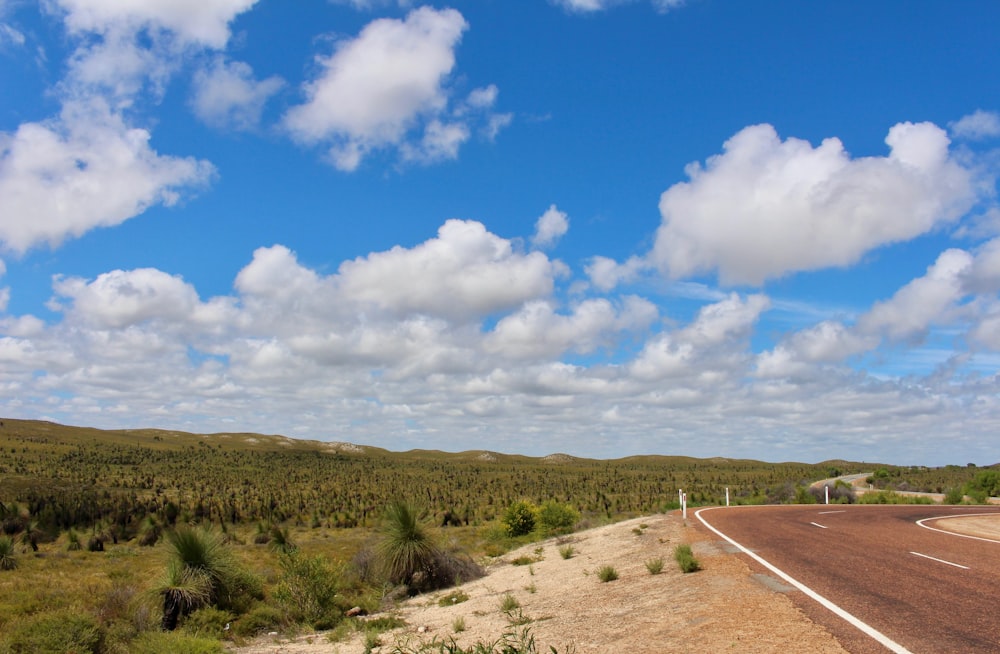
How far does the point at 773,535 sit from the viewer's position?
1781cm

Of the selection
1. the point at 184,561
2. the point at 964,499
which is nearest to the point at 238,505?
the point at 184,561

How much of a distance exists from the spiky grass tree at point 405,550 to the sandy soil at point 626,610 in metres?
1.37

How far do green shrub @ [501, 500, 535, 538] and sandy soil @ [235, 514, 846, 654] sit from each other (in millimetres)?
10463

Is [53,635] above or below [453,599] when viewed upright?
below

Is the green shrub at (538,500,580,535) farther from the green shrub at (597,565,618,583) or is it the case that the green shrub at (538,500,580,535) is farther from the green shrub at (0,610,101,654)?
the green shrub at (0,610,101,654)

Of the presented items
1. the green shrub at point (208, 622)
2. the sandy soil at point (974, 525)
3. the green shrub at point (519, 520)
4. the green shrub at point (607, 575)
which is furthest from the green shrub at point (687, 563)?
the green shrub at point (519, 520)

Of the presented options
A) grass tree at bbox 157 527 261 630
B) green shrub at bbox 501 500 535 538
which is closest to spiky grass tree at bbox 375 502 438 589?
grass tree at bbox 157 527 261 630

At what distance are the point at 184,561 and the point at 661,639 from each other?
595 inches

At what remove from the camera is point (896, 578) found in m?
10.5

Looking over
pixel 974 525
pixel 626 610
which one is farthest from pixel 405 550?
pixel 974 525

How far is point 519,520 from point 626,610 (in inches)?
870

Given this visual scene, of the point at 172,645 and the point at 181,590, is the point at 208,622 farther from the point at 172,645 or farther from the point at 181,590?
the point at 172,645

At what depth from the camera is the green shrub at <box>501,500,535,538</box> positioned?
31.6 metres

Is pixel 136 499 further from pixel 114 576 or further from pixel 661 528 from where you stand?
pixel 661 528
